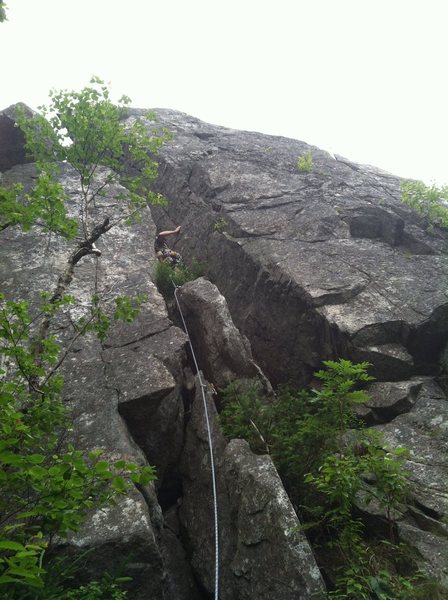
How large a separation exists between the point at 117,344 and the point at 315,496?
4.74 metres

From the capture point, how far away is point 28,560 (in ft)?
8.25

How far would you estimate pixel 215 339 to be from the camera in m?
9.28

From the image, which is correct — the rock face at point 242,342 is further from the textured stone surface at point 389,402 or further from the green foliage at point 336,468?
the green foliage at point 336,468

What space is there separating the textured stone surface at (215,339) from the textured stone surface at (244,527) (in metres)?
1.45

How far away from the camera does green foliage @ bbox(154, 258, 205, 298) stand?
11.3m

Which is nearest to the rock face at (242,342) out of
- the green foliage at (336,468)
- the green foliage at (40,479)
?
the green foliage at (336,468)

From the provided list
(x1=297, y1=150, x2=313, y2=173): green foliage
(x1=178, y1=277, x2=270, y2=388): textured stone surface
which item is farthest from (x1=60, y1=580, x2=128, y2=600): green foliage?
(x1=297, y1=150, x2=313, y2=173): green foliage

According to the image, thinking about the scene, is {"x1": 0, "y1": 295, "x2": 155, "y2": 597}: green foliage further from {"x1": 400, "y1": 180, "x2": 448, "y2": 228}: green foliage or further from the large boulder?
{"x1": 400, "y1": 180, "x2": 448, "y2": 228}: green foliage

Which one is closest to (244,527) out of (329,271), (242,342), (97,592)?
(97,592)

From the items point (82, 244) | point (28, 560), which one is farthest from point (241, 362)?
point (28, 560)

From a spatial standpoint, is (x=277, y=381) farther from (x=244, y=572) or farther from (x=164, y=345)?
(x=244, y=572)

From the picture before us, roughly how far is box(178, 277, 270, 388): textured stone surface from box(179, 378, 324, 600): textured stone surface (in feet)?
4.75

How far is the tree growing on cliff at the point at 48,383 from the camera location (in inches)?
127

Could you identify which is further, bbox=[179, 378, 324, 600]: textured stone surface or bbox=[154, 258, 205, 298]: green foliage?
bbox=[154, 258, 205, 298]: green foliage
